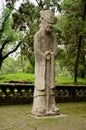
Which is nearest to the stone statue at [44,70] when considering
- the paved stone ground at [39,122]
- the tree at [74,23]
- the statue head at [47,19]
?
the statue head at [47,19]

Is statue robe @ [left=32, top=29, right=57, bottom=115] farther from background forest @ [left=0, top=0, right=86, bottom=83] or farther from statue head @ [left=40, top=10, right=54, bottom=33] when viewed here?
background forest @ [left=0, top=0, right=86, bottom=83]

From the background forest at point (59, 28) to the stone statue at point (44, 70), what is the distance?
821cm

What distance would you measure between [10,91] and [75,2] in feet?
27.6

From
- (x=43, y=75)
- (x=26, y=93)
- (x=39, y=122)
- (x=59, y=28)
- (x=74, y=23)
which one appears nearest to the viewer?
(x=39, y=122)

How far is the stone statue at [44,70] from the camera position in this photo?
10.7 metres

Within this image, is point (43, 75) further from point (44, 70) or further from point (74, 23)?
point (74, 23)

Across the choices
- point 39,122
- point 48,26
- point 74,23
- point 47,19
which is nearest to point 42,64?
point 48,26

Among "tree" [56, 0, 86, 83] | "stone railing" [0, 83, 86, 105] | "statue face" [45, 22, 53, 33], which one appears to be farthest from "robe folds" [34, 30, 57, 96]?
"tree" [56, 0, 86, 83]

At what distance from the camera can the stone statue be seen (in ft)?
35.1

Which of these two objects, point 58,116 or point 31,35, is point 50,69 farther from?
point 31,35

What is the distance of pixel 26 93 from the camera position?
15.1m

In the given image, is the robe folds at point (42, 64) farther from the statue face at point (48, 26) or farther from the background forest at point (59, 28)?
the background forest at point (59, 28)

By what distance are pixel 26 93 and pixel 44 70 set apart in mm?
4572

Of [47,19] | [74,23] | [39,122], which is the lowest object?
[39,122]
